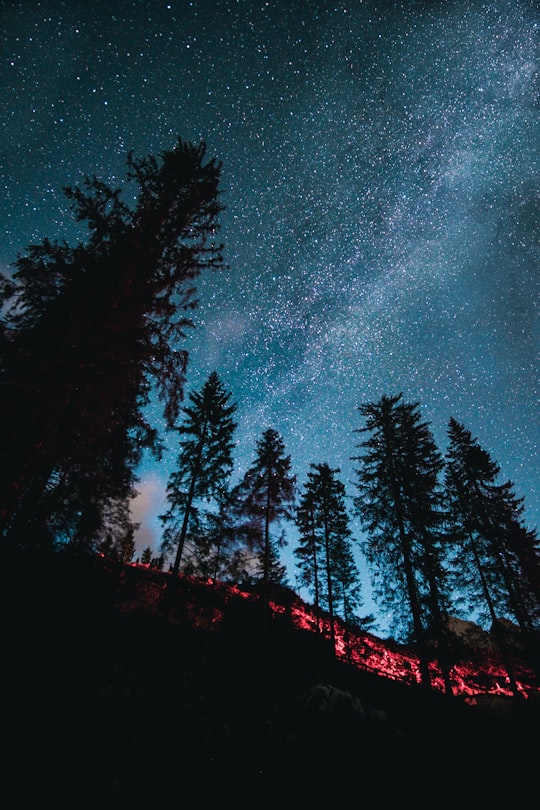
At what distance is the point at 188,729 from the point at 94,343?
11.4m

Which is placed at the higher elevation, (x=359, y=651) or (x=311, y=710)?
(x=359, y=651)

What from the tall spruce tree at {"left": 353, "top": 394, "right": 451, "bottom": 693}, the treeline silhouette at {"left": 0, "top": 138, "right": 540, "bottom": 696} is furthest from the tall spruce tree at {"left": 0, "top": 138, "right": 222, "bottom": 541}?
the tall spruce tree at {"left": 353, "top": 394, "right": 451, "bottom": 693}

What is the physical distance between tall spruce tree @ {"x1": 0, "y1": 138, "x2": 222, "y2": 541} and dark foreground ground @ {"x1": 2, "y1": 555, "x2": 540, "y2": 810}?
379cm

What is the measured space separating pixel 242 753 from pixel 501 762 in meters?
7.94

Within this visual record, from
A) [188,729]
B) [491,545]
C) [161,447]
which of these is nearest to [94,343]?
[161,447]

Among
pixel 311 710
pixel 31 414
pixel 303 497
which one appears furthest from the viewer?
pixel 303 497

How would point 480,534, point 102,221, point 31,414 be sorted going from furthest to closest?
point 480,534 → point 102,221 → point 31,414

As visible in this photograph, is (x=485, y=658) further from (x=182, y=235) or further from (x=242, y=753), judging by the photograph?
(x=182, y=235)

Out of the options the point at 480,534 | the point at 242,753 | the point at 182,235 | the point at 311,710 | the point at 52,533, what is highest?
the point at 182,235

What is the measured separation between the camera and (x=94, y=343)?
5578 millimetres

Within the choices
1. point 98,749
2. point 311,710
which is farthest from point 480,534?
point 98,749

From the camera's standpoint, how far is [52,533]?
813 cm

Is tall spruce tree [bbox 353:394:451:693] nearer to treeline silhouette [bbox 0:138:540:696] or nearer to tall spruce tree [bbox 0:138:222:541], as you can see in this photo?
treeline silhouette [bbox 0:138:540:696]

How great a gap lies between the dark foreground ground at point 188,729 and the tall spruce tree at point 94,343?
3.79 meters
